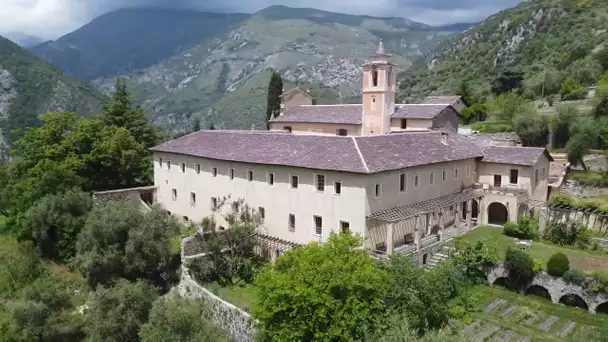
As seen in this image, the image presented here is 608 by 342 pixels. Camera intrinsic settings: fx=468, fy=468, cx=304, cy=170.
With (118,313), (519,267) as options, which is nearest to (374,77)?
(519,267)

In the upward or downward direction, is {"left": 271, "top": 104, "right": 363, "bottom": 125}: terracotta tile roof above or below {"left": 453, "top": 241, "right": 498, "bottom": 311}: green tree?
above

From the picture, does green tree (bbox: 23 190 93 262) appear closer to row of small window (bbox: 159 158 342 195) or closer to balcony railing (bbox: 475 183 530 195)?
row of small window (bbox: 159 158 342 195)

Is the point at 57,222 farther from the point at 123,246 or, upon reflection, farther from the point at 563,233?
the point at 563,233

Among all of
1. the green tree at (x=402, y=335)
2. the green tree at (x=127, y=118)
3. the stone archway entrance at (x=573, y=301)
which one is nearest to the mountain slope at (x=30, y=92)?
the green tree at (x=127, y=118)

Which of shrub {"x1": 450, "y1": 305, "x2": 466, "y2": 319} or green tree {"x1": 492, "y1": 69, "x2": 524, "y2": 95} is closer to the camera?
shrub {"x1": 450, "y1": 305, "x2": 466, "y2": 319}

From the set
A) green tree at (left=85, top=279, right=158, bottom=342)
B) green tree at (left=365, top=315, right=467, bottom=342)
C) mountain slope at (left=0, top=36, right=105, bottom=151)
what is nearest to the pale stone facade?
green tree at (left=365, top=315, right=467, bottom=342)

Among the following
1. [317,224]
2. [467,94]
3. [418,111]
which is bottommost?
[317,224]
